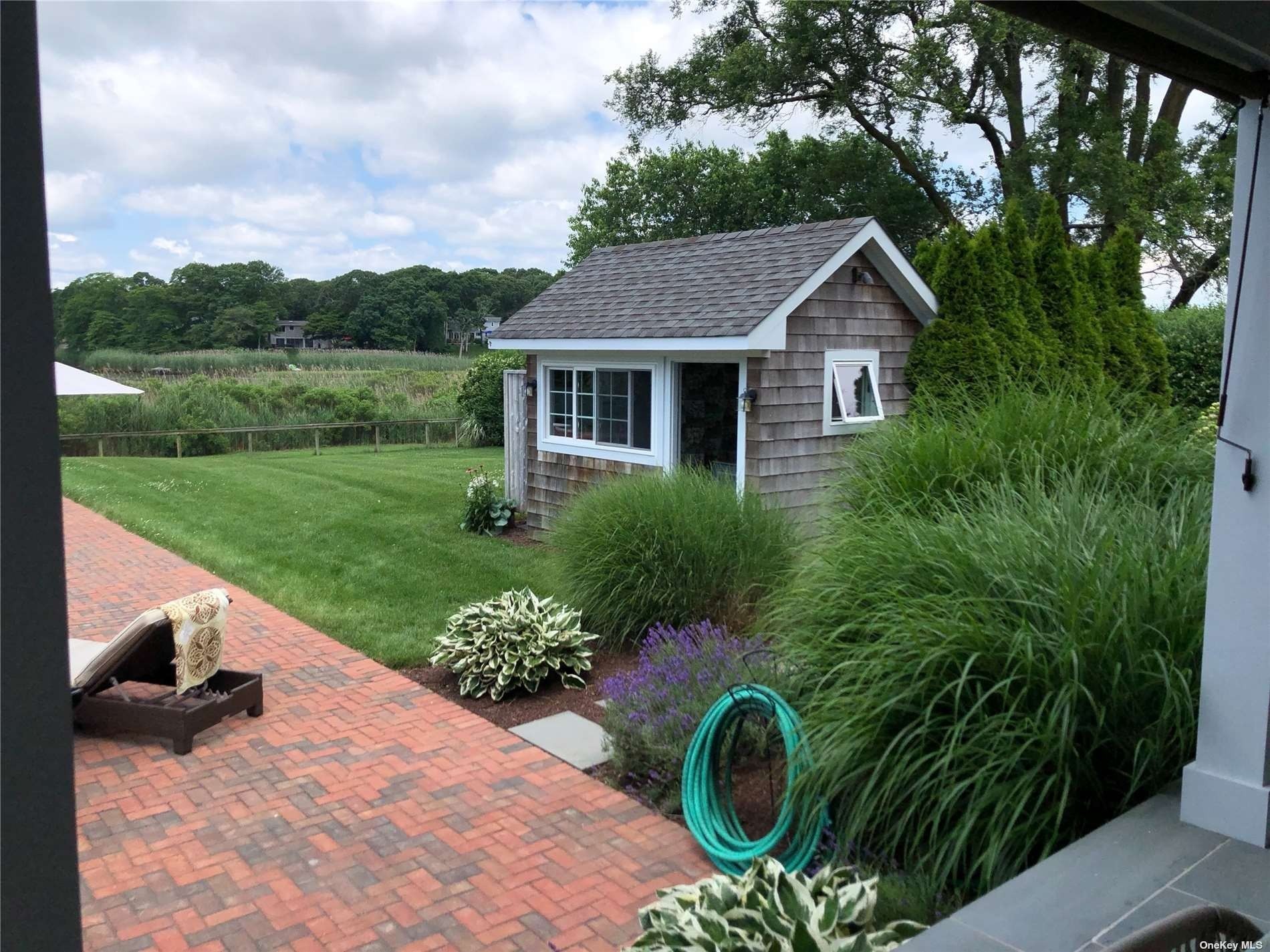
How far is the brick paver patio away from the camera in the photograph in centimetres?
365

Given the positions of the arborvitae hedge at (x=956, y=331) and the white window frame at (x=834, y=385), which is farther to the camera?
the arborvitae hedge at (x=956, y=331)

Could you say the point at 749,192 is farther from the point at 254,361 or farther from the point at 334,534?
the point at 334,534

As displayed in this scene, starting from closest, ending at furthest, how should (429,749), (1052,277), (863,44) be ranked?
(429,749) → (1052,277) → (863,44)

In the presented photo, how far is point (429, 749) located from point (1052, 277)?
1004cm

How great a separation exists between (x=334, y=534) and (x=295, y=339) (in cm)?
A: 2943

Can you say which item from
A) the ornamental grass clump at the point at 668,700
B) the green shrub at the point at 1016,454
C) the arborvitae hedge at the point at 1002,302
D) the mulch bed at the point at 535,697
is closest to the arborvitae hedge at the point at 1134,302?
the arborvitae hedge at the point at 1002,302

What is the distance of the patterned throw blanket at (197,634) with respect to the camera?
5492mm

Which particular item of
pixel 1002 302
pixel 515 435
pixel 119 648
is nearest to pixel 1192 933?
pixel 119 648

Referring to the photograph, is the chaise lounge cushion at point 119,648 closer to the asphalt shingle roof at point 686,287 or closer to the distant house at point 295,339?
the asphalt shingle roof at point 686,287

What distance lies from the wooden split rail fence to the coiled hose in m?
18.0

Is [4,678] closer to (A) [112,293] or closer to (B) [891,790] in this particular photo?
(B) [891,790]

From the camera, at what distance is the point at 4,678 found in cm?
114

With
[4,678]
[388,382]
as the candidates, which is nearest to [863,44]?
[388,382]

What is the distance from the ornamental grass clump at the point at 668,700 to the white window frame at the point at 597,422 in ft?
15.8
